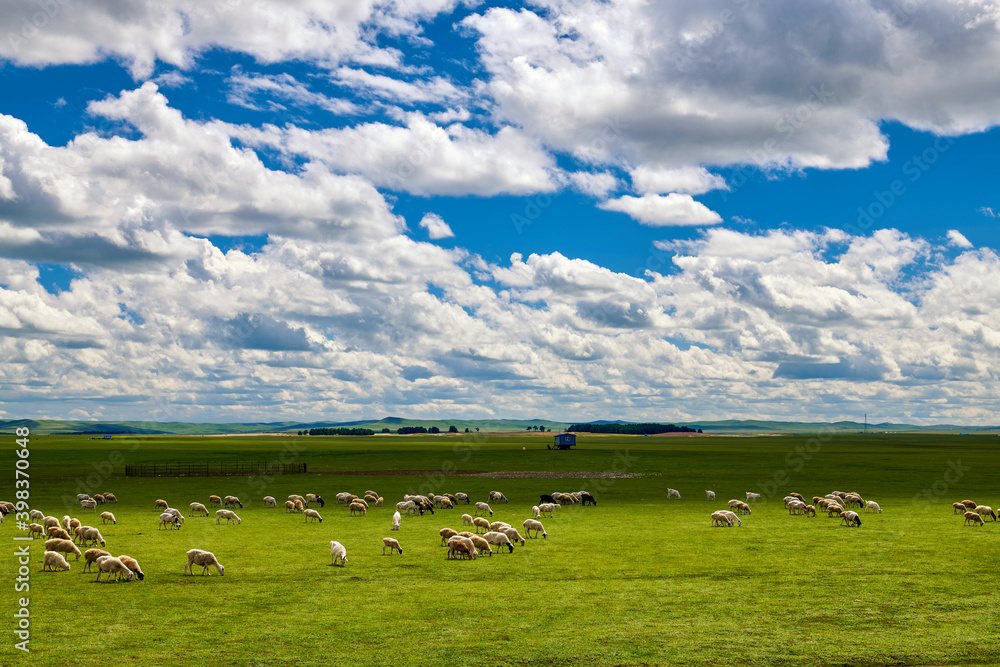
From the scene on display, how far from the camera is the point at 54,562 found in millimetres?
24344

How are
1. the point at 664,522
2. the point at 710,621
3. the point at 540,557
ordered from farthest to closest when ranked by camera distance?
1. the point at 664,522
2. the point at 540,557
3. the point at 710,621

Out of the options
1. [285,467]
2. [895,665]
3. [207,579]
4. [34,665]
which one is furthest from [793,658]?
[285,467]

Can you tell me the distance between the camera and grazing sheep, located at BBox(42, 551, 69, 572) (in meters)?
24.3

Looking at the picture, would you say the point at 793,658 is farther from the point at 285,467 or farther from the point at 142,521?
the point at 285,467

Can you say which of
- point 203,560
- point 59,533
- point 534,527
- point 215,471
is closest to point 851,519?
point 534,527

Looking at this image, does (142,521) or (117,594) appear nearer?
(117,594)

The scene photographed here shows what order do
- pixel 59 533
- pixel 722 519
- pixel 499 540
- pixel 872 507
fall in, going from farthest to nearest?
pixel 872 507 < pixel 722 519 < pixel 59 533 < pixel 499 540

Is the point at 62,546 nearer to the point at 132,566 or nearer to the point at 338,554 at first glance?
the point at 132,566

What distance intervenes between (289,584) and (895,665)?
1683 cm

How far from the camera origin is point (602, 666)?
1484cm

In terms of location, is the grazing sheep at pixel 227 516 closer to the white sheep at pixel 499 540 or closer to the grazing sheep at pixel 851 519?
the white sheep at pixel 499 540

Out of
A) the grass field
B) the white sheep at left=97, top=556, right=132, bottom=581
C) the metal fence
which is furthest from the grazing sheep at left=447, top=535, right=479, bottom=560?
the metal fence

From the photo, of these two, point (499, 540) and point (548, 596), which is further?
point (499, 540)

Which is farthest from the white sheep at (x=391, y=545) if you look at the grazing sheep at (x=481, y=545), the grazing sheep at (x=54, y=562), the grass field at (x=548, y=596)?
the grazing sheep at (x=54, y=562)
